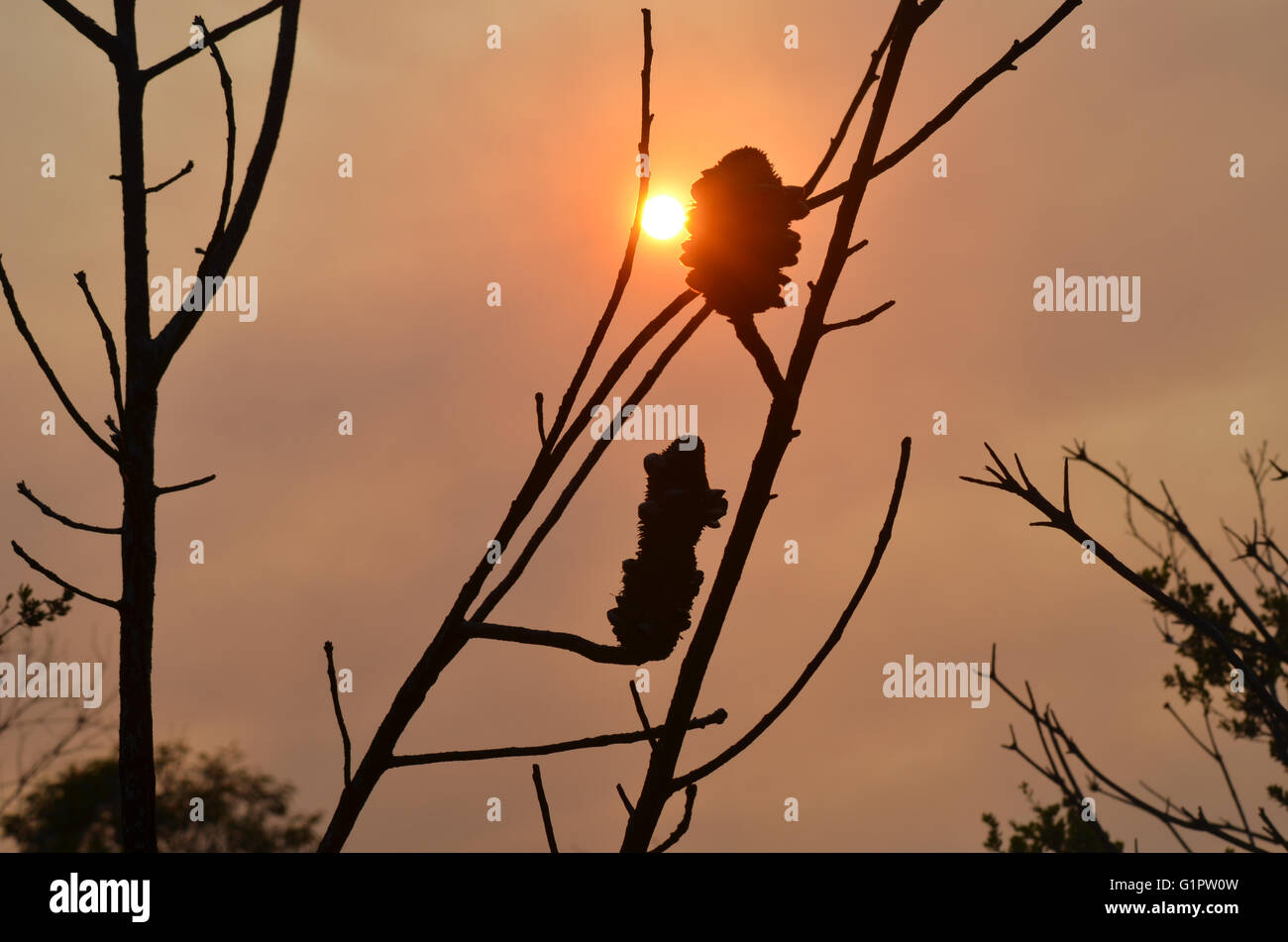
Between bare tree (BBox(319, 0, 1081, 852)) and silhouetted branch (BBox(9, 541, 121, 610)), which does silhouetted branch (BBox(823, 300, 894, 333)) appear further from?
silhouetted branch (BBox(9, 541, 121, 610))

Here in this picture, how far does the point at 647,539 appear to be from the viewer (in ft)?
5.10

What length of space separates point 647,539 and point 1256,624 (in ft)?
10.0

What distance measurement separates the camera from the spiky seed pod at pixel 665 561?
154cm

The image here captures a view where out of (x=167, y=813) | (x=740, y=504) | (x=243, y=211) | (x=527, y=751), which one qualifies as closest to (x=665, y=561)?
(x=740, y=504)

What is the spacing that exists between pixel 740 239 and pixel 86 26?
1.63 meters

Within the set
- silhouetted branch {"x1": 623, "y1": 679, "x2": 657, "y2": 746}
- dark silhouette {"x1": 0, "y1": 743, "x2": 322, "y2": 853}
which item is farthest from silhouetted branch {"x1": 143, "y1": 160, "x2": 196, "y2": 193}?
dark silhouette {"x1": 0, "y1": 743, "x2": 322, "y2": 853}

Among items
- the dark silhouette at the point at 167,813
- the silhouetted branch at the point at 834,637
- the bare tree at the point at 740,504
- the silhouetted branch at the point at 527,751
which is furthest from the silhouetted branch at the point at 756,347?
the dark silhouette at the point at 167,813

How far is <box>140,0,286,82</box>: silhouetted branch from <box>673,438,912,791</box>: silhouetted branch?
1554 millimetres

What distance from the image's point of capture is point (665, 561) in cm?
155

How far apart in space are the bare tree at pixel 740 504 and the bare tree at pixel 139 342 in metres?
0.34

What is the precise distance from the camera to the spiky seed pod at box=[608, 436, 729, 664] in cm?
154
